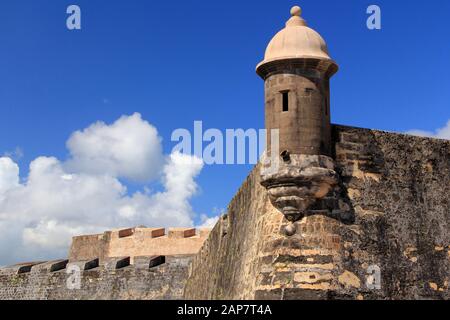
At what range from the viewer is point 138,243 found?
72.8ft

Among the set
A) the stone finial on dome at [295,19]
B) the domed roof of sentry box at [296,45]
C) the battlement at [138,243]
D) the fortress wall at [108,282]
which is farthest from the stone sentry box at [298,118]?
the battlement at [138,243]

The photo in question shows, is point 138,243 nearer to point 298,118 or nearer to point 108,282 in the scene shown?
point 108,282

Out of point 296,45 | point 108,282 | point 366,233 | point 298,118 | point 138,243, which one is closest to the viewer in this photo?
point 298,118

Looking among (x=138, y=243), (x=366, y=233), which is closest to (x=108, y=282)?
(x=138, y=243)

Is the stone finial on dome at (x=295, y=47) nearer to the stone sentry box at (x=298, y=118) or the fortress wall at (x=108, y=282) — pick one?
the stone sentry box at (x=298, y=118)

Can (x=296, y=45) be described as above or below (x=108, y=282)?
above

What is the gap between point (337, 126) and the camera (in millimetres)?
10102

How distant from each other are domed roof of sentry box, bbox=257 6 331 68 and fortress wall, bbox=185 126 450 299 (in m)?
1.26

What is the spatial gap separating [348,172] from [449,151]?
2.05 m

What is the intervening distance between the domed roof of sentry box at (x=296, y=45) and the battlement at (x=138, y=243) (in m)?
11.8

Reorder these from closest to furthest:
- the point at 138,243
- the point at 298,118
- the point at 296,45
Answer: the point at 298,118, the point at 296,45, the point at 138,243

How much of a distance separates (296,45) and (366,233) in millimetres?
2979

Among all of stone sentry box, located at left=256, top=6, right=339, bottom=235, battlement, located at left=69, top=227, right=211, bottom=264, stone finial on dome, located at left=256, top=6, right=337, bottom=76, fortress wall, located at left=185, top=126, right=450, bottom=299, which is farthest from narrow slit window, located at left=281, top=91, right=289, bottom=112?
battlement, located at left=69, top=227, right=211, bottom=264
